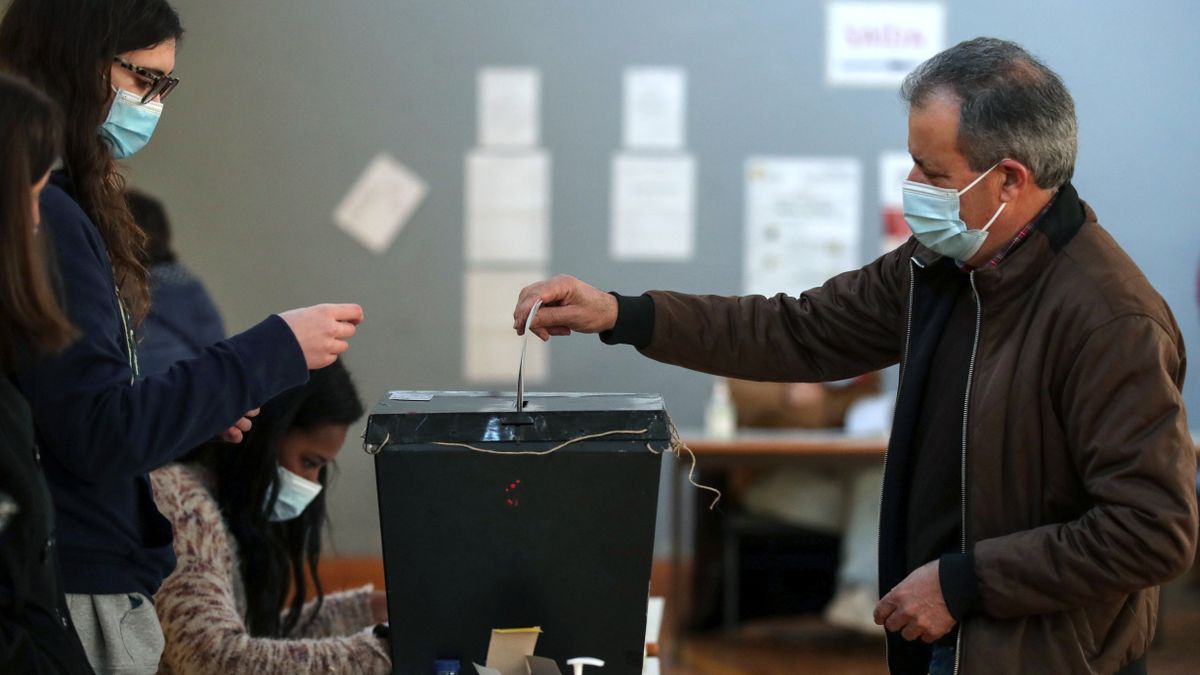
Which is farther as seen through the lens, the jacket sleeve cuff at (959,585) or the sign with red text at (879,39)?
the sign with red text at (879,39)

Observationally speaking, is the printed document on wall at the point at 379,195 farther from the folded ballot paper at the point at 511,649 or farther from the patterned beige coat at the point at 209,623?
the folded ballot paper at the point at 511,649

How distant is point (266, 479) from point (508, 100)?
278 centimetres

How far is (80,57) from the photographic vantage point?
1289 mm

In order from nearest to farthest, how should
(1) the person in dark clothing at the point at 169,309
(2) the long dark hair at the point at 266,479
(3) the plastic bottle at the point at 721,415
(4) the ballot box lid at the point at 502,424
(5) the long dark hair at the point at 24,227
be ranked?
(5) the long dark hair at the point at 24,227 → (4) the ballot box lid at the point at 502,424 → (2) the long dark hair at the point at 266,479 → (1) the person in dark clothing at the point at 169,309 → (3) the plastic bottle at the point at 721,415

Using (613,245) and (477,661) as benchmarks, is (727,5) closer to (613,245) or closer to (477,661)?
(613,245)

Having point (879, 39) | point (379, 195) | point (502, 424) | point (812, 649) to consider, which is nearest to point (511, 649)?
point (502, 424)

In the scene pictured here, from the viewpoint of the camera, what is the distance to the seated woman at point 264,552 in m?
1.62

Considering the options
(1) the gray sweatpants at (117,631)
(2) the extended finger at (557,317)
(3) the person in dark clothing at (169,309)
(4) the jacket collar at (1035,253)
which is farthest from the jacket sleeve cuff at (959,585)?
(3) the person in dark clothing at (169,309)

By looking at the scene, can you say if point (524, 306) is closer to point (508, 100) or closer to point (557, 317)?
point (557, 317)

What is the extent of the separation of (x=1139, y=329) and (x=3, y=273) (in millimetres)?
1110

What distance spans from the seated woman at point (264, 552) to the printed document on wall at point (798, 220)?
270cm

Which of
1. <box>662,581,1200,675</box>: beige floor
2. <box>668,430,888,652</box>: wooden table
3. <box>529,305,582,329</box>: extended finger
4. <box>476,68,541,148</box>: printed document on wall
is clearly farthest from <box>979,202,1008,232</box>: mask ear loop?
<box>476,68,541,148</box>: printed document on wall

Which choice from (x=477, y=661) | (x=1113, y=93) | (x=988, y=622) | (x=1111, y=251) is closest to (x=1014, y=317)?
(x=1111, y=251)

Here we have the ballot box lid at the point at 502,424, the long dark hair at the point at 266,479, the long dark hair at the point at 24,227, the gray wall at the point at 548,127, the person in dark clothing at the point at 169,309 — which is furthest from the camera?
the gray wall at the point at 548,127
